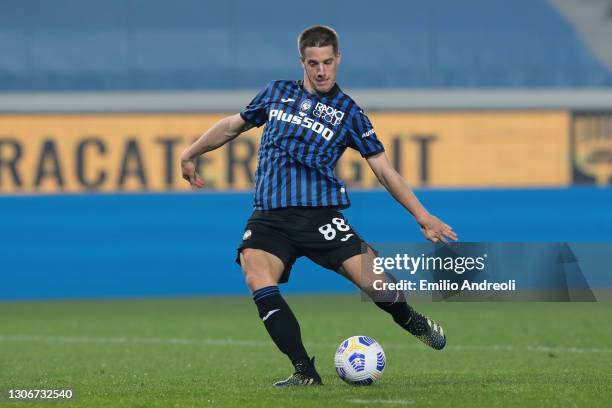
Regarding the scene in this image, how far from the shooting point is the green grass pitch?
5617mm

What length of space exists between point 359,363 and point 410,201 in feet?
2.77

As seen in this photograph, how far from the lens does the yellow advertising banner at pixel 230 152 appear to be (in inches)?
776

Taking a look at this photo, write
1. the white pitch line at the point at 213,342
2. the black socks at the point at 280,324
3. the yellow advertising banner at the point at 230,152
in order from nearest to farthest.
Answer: the black socks at the point at 280,324, the white pitch line at the point at 213,342, the yellow advertising banner at the point at 230,152

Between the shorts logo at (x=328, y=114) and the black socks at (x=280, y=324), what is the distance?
88 cm

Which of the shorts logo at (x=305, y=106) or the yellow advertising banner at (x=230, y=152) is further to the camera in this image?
the yellow advertising banner at (x=230, y=152)

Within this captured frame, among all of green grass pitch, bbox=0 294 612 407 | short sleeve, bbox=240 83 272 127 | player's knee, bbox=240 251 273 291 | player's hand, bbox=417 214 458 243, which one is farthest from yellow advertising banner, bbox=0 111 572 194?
player's hand, bbox=417 214 458 243

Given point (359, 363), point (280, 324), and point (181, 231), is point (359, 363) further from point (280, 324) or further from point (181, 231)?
point (181, 231)

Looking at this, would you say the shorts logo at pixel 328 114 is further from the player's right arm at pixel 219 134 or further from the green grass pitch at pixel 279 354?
the green grass pitch at pixel 279 354

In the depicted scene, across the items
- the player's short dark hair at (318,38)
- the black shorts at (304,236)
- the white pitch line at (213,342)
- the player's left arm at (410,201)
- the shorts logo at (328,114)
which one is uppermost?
the player's short dark hair at (318,38)

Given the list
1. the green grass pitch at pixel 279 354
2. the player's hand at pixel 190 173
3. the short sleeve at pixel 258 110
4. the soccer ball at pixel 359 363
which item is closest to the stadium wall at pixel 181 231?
the green grass pitch at pixel 279 354

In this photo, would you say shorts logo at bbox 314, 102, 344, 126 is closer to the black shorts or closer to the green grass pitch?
the black shorts

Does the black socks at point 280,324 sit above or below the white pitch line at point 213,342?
above

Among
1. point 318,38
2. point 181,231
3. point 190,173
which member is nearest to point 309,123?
point 318,38

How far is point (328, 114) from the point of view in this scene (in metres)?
6.07
